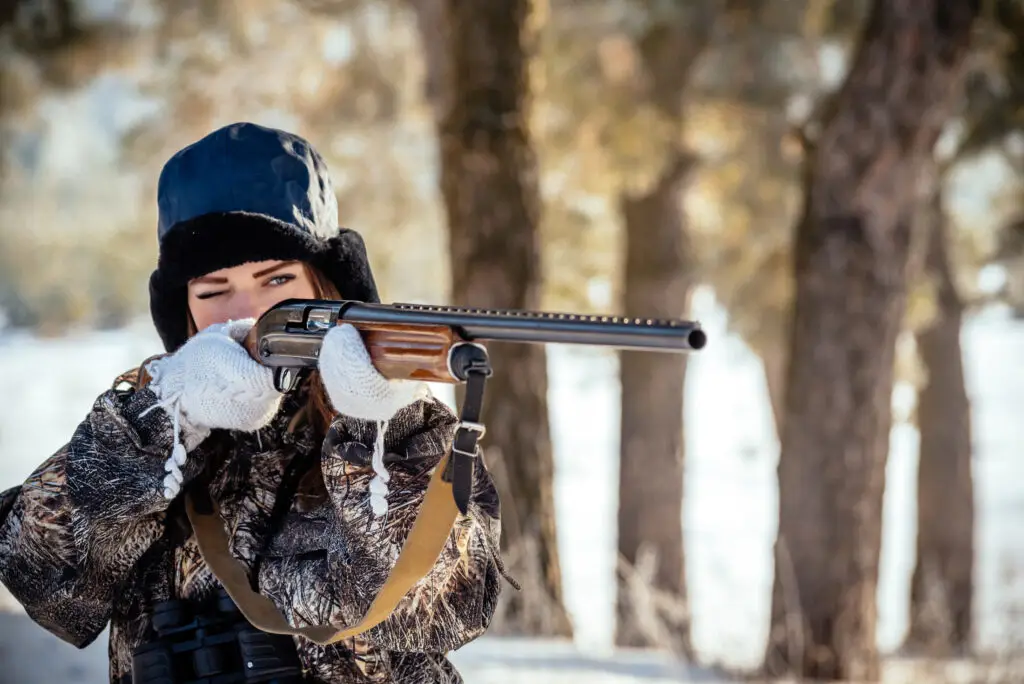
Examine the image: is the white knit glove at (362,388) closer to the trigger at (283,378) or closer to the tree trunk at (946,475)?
the trigger at (283,378)

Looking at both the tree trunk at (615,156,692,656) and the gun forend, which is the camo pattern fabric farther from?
the tree trunk at (615,156,692,656)

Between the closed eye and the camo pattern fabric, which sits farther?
the closed eye

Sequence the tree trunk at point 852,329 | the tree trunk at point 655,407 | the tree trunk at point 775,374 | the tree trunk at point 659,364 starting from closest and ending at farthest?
the tree trunk at point 852,329, the tree trunk at point 659,364, the tree trunk at point 655,407, the tree trunk at point 775,374

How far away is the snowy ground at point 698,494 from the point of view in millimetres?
5391

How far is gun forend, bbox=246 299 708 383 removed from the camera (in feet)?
6.25

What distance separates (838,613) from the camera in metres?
6.39

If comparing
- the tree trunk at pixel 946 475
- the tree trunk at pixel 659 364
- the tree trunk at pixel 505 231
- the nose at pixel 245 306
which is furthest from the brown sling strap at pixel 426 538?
the tree trunk at pixel 946 475

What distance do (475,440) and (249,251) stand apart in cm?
70

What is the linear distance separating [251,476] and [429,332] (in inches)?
22.1

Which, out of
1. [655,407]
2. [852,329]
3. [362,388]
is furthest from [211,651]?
[655,407]

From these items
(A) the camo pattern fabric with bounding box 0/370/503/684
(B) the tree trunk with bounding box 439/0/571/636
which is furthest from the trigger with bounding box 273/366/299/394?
(B) the tree trunk with bounding box 439/0/571/636

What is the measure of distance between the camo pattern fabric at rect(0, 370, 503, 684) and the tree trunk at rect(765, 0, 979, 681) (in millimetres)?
4506

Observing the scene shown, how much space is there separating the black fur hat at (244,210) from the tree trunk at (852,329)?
435cm

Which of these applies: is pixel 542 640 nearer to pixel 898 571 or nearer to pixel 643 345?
pixel 643 345
